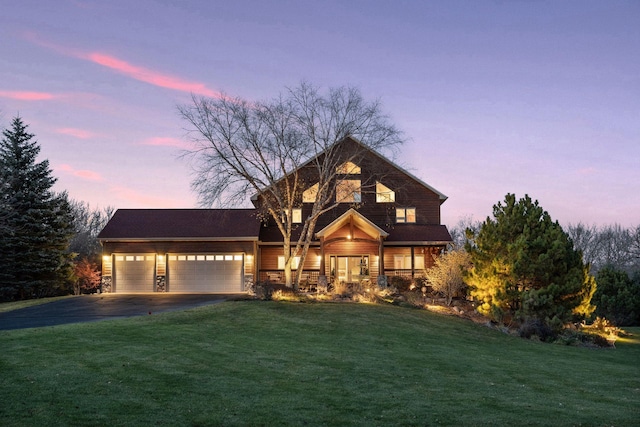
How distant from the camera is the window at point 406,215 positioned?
3662cm

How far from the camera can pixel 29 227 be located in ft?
108

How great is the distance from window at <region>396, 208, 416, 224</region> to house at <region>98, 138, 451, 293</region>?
0.21ft

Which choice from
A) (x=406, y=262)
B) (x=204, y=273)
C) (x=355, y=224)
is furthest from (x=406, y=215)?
(x=204, y=273)

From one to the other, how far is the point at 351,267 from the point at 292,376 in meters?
24.1

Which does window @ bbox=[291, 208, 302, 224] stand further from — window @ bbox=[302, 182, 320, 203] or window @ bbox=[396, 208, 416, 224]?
window @ bbox=[396, 208, 416, 224]

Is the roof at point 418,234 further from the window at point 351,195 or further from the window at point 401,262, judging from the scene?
the window at point 351,195

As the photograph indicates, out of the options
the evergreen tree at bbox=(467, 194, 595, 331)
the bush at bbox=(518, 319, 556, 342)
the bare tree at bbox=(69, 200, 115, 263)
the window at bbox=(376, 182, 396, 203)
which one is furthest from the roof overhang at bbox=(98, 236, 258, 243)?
the bare tree at bbox=(69, 200, 115, 263)

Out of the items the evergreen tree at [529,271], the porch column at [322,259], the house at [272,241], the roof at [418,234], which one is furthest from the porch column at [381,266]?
the evergreen tree at [529,271]

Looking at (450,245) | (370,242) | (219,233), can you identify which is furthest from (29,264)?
(450,245)

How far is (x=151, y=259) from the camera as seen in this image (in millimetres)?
33375

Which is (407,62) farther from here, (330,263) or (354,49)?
(330,263)

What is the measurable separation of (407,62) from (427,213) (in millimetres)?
13566

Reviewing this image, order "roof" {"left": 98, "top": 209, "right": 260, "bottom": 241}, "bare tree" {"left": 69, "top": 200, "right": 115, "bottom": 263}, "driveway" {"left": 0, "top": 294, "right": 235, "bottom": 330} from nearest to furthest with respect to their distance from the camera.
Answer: "driveway" {"left": 0, "top": 294, "right": 235, "bottom": 330} < "roof" {"left": 98, "top": 209, "right": 260, "bottom": 241} < "bare tree" {"left": 69, "top": 200, "right": 115, "bottom": 263}

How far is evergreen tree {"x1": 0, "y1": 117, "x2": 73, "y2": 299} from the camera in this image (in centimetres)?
3203
